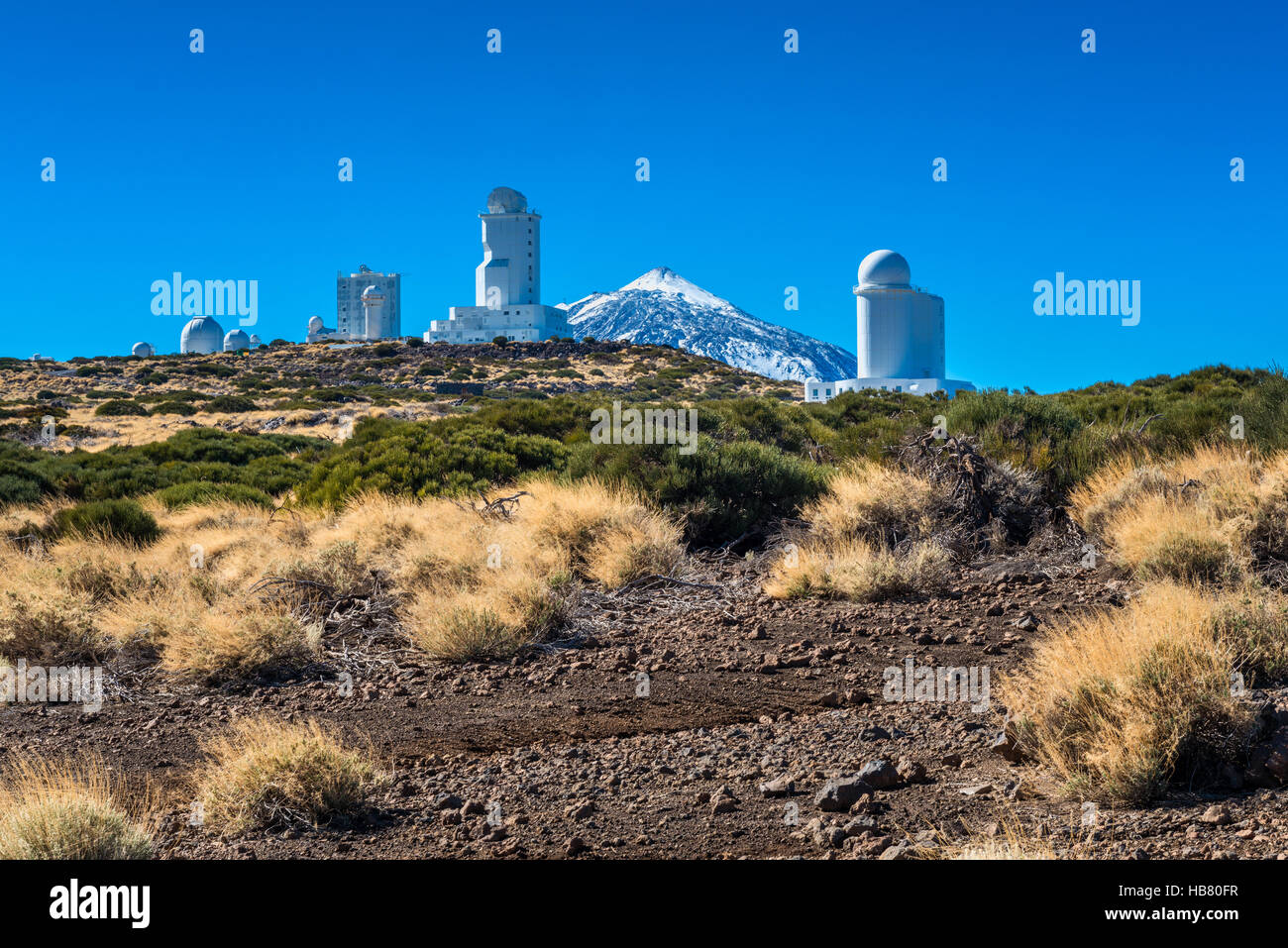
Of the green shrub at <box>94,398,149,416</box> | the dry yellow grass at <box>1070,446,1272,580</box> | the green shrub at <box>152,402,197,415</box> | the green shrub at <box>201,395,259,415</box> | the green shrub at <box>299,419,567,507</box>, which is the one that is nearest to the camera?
the dry yellow grass at <box>1070,446,1272,580</box>

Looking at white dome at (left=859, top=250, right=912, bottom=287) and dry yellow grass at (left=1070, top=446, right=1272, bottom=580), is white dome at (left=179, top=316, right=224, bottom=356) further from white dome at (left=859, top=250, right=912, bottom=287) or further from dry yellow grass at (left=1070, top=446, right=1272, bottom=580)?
dry yellow grass at (left=1070, top=446, right=1272, bottom=580)

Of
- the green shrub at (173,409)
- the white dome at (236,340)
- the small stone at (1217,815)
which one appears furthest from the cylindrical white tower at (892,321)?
the white dome at (236,340)

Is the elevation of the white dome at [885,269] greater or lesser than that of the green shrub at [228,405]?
greater

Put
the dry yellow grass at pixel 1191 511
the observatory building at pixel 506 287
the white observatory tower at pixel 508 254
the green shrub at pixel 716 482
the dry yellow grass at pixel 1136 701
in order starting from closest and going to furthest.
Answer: the dry yellow grass at pixel 1136 701 → the dry yellow grass at pixel 1191 511 → the green shrub at pixel 716 482 → the observatory building at pixel 506 287 → the white observatory tower at pixel 508 254

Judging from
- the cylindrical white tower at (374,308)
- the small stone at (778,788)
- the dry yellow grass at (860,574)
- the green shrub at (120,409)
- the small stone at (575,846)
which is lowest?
the small stone at (575,846)

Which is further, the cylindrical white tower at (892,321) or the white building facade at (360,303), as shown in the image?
the white building facade at (360,303)

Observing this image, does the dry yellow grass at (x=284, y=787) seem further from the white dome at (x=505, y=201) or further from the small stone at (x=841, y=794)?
the white dome at (x=505, y=201)

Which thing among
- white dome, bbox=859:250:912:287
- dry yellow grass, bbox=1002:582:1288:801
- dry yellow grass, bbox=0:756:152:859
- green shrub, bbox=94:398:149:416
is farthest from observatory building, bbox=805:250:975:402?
dry yellow grass, bbox=0:756:152:859

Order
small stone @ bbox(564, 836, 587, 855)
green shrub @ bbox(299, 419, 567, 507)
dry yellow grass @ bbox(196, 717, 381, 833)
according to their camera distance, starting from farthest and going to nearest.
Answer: green shrub @ bbox(299, 419, 567, 507) < dry yellow grass @ bbox(196, 717, 381, 833) < small stone @ bbox(564, 836, 587, 855)
